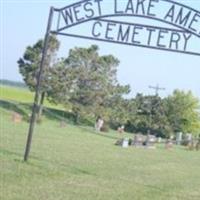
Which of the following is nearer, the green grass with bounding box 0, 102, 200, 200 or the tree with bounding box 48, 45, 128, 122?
the green grass with bounding box 0, 102, 200, 200

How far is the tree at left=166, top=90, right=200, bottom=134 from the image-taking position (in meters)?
69.8

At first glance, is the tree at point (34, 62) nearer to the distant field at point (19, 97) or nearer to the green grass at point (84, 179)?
the distant field at point (19, 97)

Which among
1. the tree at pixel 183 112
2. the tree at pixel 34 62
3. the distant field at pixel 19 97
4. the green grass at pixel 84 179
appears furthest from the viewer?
the distant field at pixel 19 97

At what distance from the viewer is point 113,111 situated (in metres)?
61.9

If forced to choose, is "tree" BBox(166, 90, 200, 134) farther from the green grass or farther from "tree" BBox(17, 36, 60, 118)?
the green grass

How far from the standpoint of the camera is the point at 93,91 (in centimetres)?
5944

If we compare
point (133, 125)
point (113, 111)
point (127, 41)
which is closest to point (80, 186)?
point (127, 41)

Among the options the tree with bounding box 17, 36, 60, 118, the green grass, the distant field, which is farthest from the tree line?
the green grass

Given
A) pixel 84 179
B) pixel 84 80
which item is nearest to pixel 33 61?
pixel 84 80

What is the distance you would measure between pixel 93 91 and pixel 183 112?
15950 millimetres

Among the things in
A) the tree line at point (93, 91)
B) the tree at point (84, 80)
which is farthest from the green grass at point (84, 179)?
the tree at point (84, 80)

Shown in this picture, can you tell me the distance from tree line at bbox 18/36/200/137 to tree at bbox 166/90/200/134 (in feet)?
0.71

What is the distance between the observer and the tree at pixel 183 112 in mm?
69812

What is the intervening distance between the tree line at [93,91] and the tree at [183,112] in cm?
22
